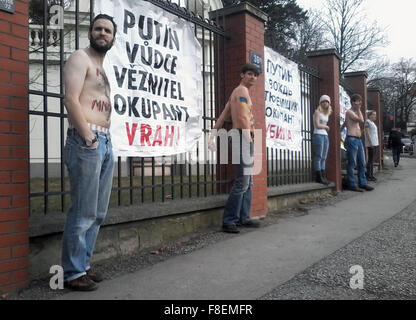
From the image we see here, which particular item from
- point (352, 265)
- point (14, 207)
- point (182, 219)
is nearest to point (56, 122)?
point (182, 219)

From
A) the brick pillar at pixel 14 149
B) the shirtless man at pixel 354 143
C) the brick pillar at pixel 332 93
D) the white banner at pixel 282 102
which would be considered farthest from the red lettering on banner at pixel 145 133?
the shirtless man at pixel 354 143

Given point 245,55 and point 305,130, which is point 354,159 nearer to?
point 305,130

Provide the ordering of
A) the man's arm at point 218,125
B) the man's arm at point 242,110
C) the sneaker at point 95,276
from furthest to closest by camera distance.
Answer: the man's arm at point 218,125, the man's arm at point 242,110, the sneaker at point 95,276

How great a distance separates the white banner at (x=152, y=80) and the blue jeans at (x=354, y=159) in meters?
4.80

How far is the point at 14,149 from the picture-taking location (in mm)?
2596

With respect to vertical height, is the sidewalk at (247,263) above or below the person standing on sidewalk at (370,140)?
below

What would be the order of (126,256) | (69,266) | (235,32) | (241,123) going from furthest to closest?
(235,32) < (241,123) < (126,256) < (69,266)

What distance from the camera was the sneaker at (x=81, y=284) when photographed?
2643 mm

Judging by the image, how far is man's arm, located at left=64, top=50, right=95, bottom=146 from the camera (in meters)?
2.46

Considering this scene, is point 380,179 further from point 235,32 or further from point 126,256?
point 126,256

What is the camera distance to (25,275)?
2.66 m

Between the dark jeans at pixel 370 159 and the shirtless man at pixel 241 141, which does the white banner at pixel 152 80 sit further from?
the dark jeans at pixel 370 159

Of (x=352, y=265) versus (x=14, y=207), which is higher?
(x=14, y=207)
